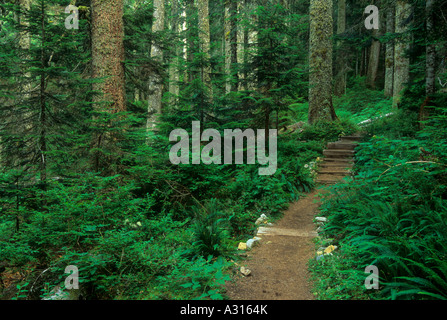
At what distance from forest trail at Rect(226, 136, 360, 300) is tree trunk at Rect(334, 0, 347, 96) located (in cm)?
1587

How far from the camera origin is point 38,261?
413cm

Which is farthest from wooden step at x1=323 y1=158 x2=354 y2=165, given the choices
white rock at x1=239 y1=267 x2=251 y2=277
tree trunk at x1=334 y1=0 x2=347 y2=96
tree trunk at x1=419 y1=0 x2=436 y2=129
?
tree trunk at x1=334 y1=0 x2=347 y2=96

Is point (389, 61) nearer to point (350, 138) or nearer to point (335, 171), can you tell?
point (350, 138)

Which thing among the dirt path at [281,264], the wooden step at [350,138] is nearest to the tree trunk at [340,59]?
the wooden step at [350,138]

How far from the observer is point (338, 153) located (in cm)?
996

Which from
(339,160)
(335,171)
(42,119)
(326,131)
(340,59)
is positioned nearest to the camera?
(42,119)

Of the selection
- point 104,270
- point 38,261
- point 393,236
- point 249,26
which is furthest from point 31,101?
point 393,236

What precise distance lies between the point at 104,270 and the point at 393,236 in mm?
4113

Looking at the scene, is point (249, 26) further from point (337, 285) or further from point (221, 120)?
point (337, 285)

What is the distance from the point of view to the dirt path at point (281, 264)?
3.68 m

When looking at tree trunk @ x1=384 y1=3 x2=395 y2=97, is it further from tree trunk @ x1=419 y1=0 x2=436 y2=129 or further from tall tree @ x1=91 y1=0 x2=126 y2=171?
tall tree @ x1=91 y1=0 x2=126 y2=171

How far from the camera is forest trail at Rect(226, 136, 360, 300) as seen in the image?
369cm

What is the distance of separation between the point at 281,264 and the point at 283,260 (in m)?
0.15

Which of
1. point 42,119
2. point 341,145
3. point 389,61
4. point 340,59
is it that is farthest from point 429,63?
point 340,59
